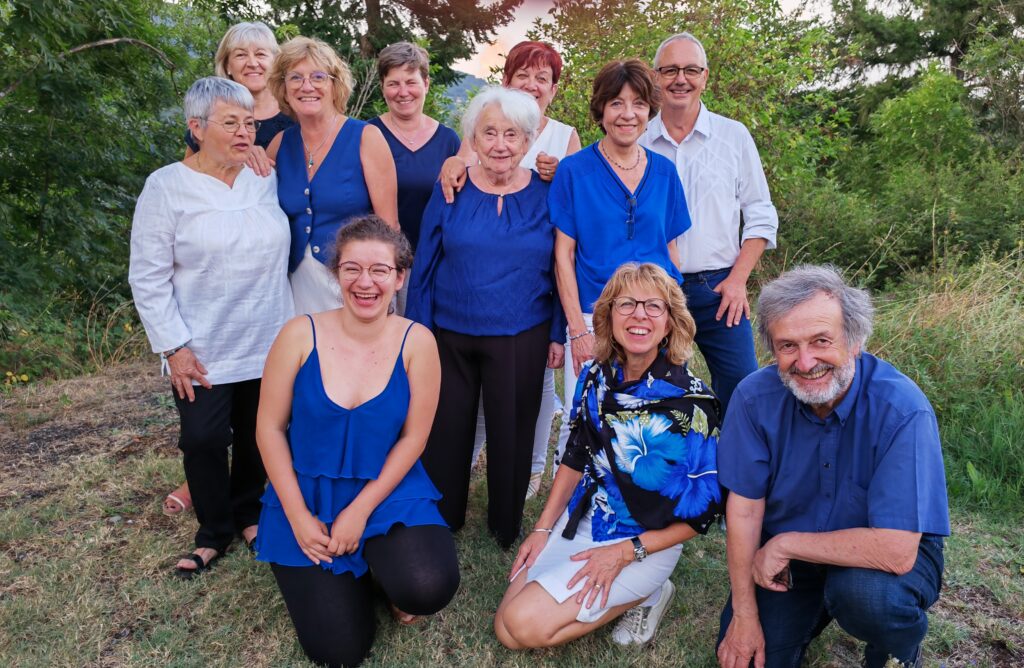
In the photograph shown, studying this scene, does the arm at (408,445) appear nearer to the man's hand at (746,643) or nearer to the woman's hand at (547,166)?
the woman's hand at (547,166)

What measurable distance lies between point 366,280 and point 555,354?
1.11 metres

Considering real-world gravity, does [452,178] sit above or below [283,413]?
above

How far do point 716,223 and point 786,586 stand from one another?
1695 mm

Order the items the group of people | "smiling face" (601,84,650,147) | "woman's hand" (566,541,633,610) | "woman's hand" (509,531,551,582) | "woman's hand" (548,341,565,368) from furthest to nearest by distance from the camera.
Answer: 1. "woman's hand" (548,341,565,368)
2. "smiling face" (601,84,650,147)
3. "woman's hand" (509,531,551,582)
4. "woman's hand" (566,541,633,610)
5. the group of people

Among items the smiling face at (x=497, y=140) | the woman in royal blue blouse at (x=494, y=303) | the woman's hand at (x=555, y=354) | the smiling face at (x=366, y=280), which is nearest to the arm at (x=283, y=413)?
the smiling face at (x=366, y=280)

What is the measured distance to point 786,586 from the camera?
8.35 ft

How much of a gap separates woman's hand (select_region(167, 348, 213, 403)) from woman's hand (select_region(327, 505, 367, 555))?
0.93 m

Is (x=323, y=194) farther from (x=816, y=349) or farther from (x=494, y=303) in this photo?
(x=816, y=349)

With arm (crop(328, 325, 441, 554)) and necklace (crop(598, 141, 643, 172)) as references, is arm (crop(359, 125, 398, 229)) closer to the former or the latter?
arm (crop(328, 325, 441, 554))

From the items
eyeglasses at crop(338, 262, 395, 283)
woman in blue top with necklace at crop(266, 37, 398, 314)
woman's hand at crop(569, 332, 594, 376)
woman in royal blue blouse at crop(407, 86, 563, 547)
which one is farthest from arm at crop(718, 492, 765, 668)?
woman in blue top with necklace at crop(266, 37, 398, 314)

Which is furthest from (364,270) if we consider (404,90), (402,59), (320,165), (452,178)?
(402,59)

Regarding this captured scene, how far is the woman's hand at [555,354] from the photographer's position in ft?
12.0

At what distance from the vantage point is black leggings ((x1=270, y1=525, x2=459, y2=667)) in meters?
2.81

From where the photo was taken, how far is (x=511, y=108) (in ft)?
10.9
